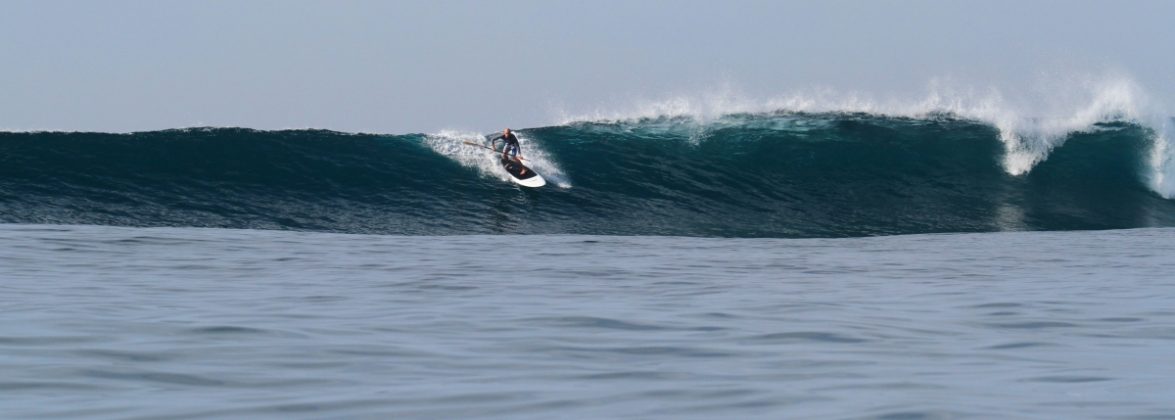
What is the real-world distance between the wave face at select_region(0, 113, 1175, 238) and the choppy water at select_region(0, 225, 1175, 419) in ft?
28.1

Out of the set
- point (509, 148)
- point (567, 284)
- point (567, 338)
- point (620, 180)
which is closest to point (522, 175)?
point (509, 148)

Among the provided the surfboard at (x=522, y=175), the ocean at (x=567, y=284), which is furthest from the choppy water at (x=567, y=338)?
the surfboard at (x=522, y=175)

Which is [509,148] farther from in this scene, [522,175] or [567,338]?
[567,338]

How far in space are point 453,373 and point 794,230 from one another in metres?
15.9

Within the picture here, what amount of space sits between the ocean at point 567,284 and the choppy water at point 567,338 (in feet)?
0.09

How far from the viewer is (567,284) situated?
28.0ft

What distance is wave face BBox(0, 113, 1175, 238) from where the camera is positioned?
63.9 ft

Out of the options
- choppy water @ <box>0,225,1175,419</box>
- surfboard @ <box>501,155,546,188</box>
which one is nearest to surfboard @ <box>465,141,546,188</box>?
surfboard @ <box>501,155,546,188</box>

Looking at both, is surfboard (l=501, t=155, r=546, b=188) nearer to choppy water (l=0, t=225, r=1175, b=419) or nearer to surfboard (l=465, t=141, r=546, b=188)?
surfboard (l=465, t=141, r=546, b=188)

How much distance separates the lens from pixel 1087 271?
10.2 metres

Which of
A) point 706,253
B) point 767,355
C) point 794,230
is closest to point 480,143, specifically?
point 794,230

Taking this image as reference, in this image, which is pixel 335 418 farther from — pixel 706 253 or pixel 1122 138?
pixel 1122 138

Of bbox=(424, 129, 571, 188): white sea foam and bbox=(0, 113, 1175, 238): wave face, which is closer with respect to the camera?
bbox=(0, 113, 1175, 238): wave face

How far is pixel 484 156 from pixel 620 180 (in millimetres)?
2538
